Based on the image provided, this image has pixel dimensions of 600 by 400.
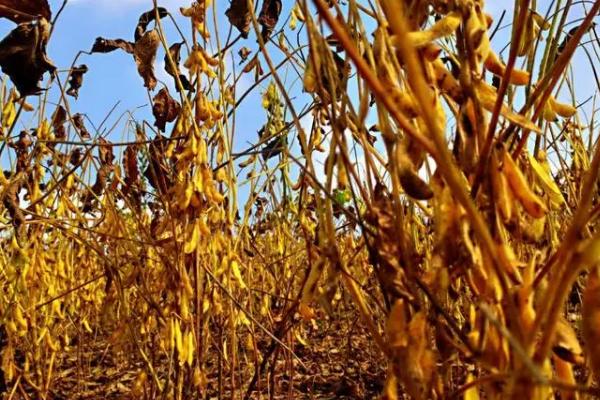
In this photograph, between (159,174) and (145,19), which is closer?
(145,19)

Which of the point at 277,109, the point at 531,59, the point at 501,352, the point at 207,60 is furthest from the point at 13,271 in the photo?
the point at 501,352

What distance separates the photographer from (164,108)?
151 centimetres

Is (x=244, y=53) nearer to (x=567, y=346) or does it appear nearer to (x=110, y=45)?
(x=110, y=45)

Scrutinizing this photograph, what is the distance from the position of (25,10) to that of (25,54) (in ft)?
0.22

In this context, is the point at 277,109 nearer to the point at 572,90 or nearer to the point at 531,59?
the point at 572,90

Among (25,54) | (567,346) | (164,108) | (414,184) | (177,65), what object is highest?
(177,65)

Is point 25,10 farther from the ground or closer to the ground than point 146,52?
closer to the ground

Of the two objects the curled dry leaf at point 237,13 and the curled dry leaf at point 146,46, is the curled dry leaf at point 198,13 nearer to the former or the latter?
the curled dry leaf at point 146,46

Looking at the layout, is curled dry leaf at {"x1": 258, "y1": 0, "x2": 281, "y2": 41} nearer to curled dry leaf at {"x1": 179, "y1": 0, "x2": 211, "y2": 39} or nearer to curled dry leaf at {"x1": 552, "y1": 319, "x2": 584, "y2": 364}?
curled dry leaf at {"x1": 179, "y1": 0, "x2": 211, "y2": 39}

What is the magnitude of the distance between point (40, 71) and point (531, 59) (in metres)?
0.64

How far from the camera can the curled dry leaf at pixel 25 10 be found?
0.91 metres

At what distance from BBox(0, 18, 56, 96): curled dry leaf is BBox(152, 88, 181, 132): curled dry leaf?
0.58 meters

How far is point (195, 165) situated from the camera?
142cm

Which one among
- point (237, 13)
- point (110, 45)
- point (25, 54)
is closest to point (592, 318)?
point (25, 54)
